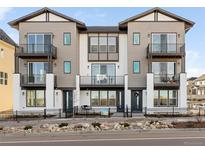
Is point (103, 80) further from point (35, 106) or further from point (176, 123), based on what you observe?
point (176, 123)

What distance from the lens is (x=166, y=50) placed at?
35375mm

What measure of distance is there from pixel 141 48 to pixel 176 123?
48.2ft

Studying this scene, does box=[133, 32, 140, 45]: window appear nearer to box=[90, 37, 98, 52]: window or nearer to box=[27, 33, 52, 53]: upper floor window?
box=[90, 37, 98, 52]: window

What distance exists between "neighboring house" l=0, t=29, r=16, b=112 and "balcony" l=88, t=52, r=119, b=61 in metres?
10.1

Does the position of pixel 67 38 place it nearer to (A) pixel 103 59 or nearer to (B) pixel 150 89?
(A) pixel 103 59

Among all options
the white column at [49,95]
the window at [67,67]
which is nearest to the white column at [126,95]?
the window at [67,67]

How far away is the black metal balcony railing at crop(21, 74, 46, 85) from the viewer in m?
35.4

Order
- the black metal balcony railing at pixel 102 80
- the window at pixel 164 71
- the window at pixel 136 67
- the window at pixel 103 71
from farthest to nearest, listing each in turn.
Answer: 1. the window at pixel 103 71
2. the black metal balcony railing at pixel 102 80
3. the window at pixel 136 67
4. the window at pixel 164 71

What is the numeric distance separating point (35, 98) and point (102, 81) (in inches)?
290

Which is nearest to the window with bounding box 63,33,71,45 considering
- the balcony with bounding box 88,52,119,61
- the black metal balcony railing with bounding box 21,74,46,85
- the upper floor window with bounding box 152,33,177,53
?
the balcony with bounding box 88,52,119,61

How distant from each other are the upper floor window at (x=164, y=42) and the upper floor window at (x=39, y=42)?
1093 centimetres

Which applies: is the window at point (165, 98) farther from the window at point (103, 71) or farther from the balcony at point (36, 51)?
the balcony at point (36, 51)

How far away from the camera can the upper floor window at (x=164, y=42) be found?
35406 mm

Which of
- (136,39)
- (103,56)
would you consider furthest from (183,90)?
(103,56)
